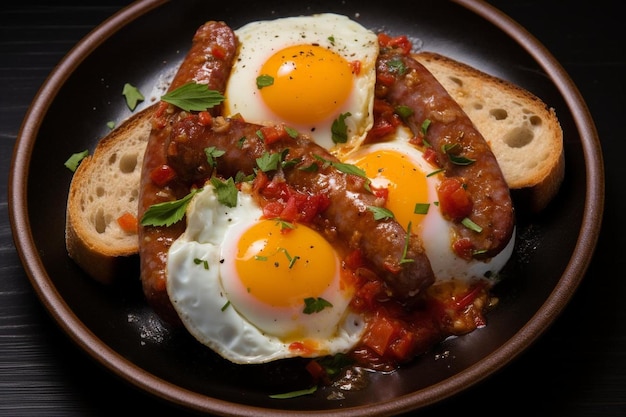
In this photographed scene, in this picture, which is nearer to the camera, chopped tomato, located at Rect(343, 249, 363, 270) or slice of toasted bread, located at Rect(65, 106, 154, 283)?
chopped tomato, located at Rect(343, 249, 363, 270)

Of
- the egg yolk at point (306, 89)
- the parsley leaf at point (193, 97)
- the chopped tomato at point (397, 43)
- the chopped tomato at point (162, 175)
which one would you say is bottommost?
the chopped tomato at point (162, 175)

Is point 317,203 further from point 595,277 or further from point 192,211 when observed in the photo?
point 595,277

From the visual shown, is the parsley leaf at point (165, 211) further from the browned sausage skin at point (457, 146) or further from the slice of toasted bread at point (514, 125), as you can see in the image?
the slice of toasted bread at point (514, 125)

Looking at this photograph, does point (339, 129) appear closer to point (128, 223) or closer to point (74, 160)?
point (128, 223)

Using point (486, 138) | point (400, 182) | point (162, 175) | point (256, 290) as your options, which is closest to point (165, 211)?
point (162, 175)

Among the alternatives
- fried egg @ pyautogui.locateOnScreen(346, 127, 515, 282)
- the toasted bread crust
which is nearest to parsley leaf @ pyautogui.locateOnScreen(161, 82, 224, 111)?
the toasted bread crust

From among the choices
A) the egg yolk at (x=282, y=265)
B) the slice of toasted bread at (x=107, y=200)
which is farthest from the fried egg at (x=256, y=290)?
the slice of toasted bread at (x=107, y=200)

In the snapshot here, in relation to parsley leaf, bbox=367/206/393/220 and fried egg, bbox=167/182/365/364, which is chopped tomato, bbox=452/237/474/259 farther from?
fried egg, bbox=167/182/365/364
